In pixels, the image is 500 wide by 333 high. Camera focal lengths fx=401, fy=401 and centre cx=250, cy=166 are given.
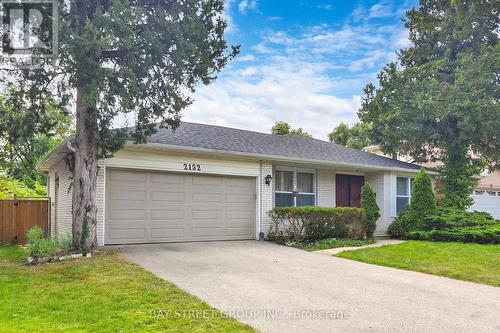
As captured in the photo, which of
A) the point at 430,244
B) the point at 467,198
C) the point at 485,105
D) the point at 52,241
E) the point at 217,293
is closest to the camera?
the point at 217,293

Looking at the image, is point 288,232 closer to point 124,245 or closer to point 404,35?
point 124,245

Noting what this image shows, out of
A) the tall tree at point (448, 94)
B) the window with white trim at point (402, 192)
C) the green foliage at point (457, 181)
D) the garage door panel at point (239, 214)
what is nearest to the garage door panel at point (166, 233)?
the garage door panel at point (239, 214)

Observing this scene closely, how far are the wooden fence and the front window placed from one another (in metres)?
7.80

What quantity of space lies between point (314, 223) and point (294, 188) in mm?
2564

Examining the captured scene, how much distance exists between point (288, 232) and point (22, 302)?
7.92m

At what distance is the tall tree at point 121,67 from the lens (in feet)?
24.1

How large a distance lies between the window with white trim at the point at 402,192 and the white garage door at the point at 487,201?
436 centimetres

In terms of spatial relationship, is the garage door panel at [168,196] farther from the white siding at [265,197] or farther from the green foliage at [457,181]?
the green foliage at [457,181]

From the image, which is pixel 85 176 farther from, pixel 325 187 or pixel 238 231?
pixel 325 187

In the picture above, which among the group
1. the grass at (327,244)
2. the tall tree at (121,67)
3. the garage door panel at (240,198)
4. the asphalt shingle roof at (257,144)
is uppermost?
the tall tree at (121,67)

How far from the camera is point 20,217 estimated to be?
42.0 ft

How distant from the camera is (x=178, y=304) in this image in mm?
5211

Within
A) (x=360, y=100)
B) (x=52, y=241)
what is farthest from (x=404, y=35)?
(x=52, y=241)

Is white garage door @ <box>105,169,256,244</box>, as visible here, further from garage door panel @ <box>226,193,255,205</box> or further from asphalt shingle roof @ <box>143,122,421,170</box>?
asphalt shingle roof @ <box>143,122,421,170</box>
